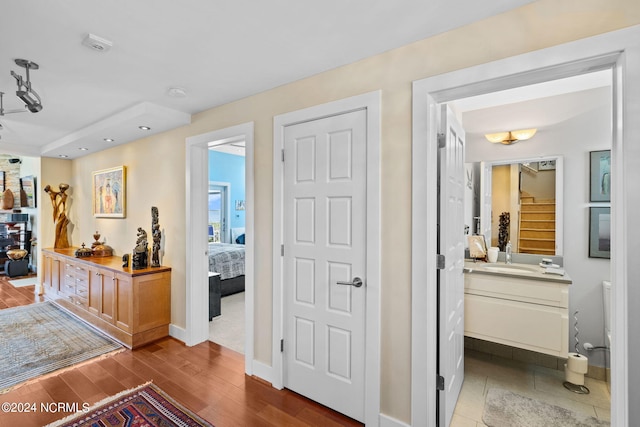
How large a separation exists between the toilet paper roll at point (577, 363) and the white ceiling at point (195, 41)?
2.52m

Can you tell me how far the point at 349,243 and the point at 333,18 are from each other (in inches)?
52.6

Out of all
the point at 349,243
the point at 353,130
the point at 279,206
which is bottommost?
the point at 349,243

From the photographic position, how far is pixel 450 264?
6.26ft

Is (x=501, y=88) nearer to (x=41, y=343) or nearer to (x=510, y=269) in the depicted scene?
(x=510, y=269)

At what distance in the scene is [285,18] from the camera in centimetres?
159

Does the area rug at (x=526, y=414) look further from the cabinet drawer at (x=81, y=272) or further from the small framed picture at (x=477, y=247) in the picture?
the cabinet drawer at (x=81, y=272)

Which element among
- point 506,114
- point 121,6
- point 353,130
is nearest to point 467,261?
point 506,114

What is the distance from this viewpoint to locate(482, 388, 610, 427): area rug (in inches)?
78.1

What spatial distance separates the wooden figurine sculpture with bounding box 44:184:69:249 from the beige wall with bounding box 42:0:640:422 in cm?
322

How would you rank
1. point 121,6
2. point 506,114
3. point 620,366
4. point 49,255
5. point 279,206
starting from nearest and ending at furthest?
point 620,366 < point 121,6 < point 279,206 < point 506,114 < point 49,255

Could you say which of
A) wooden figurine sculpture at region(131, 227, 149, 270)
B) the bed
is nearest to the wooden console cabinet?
wooden figurine sculpture at region(131, 227, 149, 270)

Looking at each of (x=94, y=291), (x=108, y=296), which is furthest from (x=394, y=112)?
(x=94, y=291)

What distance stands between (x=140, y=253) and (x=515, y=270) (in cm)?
382

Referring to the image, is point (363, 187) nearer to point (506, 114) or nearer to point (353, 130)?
point (353, 130)
